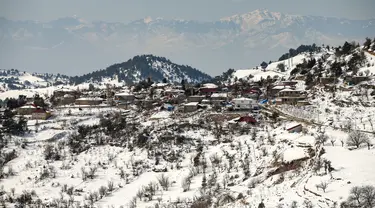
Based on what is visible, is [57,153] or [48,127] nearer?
[57,153]

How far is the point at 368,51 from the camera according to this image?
74.7 metres

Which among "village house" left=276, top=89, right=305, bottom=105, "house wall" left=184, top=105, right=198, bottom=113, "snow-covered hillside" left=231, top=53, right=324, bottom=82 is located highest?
"snow-covered hillside" left=231, top=53, right=324, bottom=82

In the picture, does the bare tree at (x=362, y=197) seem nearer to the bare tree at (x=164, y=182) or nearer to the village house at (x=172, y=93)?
the bare tree at (x=164, y=182)

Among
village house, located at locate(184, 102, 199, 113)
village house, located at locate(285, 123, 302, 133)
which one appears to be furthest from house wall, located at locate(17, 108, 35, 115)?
village house, located at locate(285, 123, 302, 133)

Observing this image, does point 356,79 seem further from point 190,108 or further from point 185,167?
point 185,167

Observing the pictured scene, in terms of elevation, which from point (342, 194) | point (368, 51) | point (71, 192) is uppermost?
point (368, 51)

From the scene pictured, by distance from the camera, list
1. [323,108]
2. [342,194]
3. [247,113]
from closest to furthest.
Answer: [342,194]
[323,108]
[247,113]

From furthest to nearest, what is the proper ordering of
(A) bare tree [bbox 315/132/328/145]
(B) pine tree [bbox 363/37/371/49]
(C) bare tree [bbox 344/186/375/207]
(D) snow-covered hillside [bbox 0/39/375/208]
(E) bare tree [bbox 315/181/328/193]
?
(B) pine tree [bbox 363/37/371/49], (A) bare tree [bbox 315/132/328/145], (D) snow-covered hillside [bbox 0/39/375/208], (E) bare tree [bbox 315/181/328/193], (C) bare tree [bbox 344/186/375/207]

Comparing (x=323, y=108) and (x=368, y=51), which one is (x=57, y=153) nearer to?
(x=323, y=108)

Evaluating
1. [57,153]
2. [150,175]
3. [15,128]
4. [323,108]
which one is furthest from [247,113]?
[15,128]

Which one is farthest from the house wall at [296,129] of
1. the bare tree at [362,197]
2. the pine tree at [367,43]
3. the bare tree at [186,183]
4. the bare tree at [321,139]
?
the pine tree at [367,43]

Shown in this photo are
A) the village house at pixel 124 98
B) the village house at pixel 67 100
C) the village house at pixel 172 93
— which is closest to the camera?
the village house at pixel 124 98

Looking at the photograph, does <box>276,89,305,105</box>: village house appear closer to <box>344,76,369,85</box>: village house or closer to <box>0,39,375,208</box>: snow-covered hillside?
<box>0,39,375,208</box>: snow-covered hillside

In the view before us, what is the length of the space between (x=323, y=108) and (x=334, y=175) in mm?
27932
